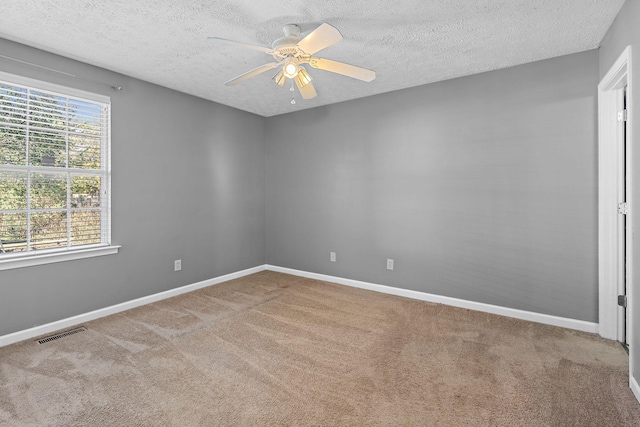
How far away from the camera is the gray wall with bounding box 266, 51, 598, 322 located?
2.94m

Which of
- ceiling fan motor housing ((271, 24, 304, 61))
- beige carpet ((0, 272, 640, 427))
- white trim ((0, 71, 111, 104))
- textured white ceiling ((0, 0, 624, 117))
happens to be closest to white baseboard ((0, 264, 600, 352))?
beige carpet ((0, 272, 640, 427))

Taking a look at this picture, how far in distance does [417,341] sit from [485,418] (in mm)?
956

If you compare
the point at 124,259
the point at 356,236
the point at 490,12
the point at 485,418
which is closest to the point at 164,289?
the point at 124,259

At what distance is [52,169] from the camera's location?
9.54 ft

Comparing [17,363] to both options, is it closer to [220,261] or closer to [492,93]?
[220,261]

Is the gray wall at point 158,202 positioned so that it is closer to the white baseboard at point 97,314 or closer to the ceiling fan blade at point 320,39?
the white baseboard at point 97,314

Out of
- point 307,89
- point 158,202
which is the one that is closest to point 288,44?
point 307,89

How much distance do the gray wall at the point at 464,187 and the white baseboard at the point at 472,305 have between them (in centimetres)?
6

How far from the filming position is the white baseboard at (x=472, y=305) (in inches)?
115

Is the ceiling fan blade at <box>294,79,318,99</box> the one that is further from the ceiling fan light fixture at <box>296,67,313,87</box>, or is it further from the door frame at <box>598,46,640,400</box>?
the door frame at <box>598,46,640,400</box>

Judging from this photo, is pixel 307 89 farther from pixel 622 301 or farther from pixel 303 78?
pixel 622 301

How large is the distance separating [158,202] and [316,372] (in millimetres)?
2685

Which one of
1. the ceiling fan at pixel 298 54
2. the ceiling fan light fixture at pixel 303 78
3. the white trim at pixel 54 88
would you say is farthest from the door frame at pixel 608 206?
the white trim at pixel 54 88

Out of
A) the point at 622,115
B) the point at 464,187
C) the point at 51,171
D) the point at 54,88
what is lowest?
the point at 464,187
